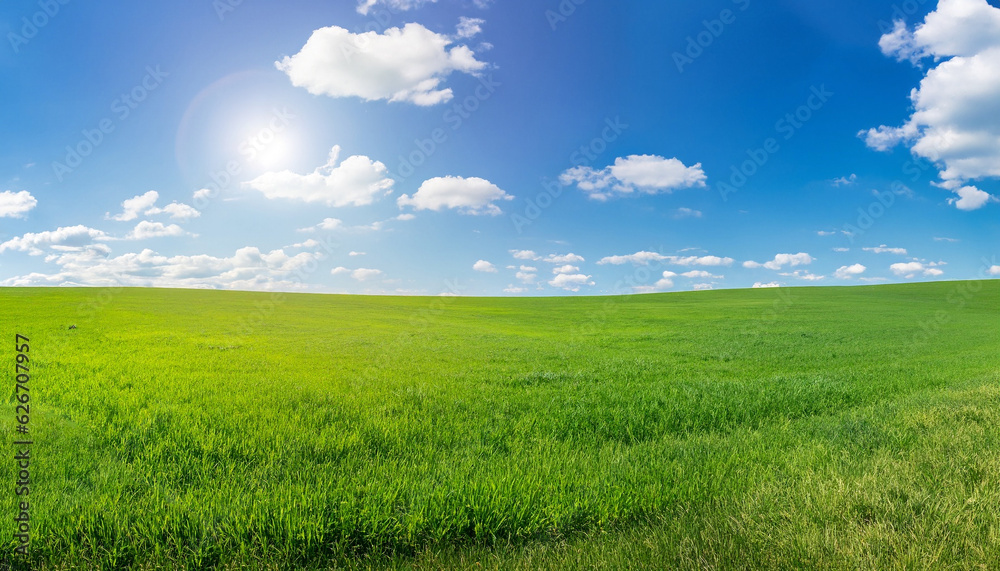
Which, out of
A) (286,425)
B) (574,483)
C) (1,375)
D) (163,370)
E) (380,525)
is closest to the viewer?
(380,525)

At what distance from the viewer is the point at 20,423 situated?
6273mm

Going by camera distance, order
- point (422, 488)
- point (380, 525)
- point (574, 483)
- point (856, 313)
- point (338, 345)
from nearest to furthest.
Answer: point (380, 525), point (422, 488), point (574, 483), point (338, 345), point (856, 313)

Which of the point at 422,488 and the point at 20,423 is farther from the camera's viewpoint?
the point at 20,423

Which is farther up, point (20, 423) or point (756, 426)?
point (20, 423)

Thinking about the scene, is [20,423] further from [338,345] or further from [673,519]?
[338,345]

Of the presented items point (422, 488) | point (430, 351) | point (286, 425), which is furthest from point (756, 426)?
point (430, 351)

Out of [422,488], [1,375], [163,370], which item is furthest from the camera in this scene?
[163,370]

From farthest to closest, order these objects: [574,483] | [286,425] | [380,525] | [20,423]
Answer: [286,425]
[20,423]
[574,483]
[380,525]

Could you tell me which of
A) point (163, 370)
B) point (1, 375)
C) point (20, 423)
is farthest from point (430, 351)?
point (20, 423)

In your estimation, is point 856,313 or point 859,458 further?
point 856,313

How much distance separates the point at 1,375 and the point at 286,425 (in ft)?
28.2

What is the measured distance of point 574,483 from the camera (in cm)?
512

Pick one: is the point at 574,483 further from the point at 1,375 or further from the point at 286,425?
the point at 1,375

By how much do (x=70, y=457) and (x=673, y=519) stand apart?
21.8 ft
